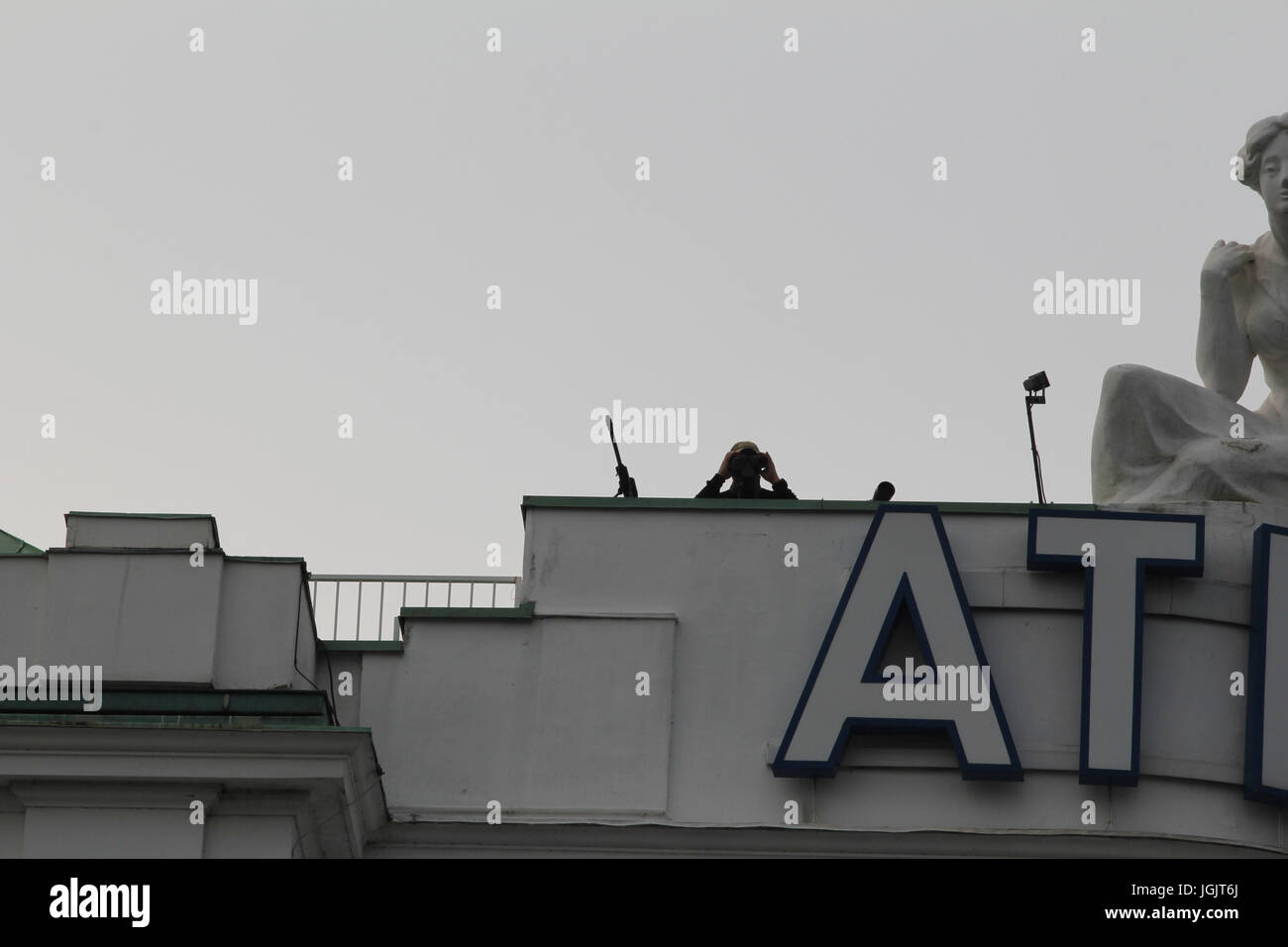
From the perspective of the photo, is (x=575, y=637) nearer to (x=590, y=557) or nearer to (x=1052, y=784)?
(x=590, y=557)

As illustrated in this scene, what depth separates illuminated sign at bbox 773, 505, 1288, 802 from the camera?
2498 centimetres

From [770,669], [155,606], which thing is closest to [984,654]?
[770,669]

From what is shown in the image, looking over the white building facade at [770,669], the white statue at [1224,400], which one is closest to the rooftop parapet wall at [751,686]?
the white building facade at [770,669]

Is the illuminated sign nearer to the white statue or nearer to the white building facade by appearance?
the white building facade

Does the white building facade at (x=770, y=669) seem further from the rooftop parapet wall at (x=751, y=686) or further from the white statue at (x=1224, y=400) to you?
the white statue at (x=1224, y=400)

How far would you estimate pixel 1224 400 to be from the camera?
2717cm

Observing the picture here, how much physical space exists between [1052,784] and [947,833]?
101 centimetres

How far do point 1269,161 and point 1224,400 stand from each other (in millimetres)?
2296

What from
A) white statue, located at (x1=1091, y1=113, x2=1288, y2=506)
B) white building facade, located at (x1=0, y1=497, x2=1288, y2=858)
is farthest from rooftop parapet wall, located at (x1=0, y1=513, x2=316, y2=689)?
white statue, located at (x1=1091, y1=113, x2=1288, y2=506)

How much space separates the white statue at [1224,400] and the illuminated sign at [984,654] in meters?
0.72

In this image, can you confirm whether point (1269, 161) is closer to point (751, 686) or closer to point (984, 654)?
point (984, 654)

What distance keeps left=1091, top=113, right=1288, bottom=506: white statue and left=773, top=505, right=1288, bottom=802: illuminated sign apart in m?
0.72

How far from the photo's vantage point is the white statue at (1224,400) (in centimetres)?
2633
